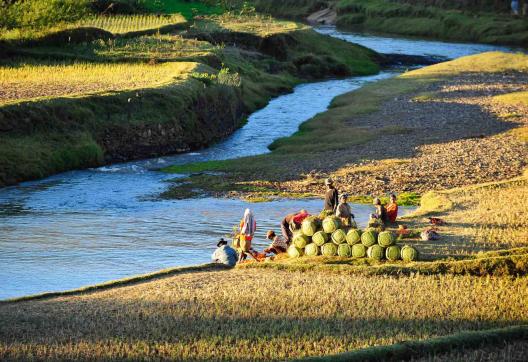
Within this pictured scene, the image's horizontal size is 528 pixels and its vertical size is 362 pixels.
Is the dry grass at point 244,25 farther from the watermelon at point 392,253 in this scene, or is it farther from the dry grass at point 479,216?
the watermelon at point 392,253

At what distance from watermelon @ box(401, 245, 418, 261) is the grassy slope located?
513 inches

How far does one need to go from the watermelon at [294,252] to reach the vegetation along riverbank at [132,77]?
16548mm

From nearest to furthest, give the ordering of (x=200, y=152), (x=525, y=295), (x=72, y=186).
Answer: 1. (x=525, y=295)
2. (x=72, y=186)
3. (x=200, y=152)

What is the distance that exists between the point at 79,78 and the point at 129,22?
1108 inches

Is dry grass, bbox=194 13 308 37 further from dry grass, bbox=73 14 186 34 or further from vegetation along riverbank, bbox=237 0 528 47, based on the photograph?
vegetation along riverbank, bbox=237 0 528 47

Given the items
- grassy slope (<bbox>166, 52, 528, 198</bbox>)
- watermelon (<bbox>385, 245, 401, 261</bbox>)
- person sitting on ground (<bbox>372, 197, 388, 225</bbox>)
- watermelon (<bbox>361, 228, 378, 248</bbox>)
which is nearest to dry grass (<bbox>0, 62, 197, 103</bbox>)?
grassy slope (<bbox>166, 52, 528, 198</bbox>)

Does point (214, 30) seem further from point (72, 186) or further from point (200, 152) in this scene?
point (72, 186)

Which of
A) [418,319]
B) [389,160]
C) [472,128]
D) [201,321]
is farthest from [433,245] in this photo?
[472,128]

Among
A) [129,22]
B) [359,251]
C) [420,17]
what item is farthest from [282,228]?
[420,17]

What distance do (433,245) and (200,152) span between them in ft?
78.4

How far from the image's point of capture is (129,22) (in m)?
Result: 82.1

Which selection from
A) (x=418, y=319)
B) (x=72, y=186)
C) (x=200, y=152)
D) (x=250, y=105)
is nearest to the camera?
(x=418, y=319)

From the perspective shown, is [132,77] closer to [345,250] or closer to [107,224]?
[107,224]

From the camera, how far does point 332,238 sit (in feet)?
85.2
